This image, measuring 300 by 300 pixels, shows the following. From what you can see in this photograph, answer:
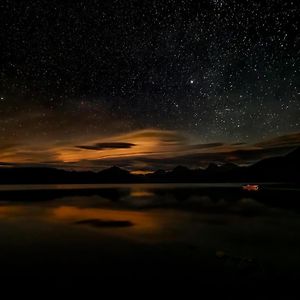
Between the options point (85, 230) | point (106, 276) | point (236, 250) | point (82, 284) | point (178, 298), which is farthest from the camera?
point (85, 230)

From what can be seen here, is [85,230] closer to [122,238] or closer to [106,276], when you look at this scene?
[122,238]

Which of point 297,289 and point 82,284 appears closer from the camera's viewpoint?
point 297,289

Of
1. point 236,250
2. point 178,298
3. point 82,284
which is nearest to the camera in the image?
point 178,298

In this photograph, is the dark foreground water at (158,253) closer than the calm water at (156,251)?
Yes

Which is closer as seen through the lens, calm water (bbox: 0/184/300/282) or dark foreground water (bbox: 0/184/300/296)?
dark foreground water (bbox: 0/184/300/296)

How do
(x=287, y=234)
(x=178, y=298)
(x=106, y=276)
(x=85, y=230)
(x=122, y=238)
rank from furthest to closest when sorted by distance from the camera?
1. (x=85, y=230)
2. (x=287, y=234)
3. (x=122, y=238)
4. (x=106, y=276)
5. (x=178, y=298)

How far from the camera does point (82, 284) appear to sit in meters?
15.3

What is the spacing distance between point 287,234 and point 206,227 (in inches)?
349

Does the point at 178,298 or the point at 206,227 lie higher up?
the point at 178,298

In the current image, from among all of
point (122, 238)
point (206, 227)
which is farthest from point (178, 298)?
point (206, 227)

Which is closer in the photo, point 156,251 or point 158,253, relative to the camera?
point 158,253

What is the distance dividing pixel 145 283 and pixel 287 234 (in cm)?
2173

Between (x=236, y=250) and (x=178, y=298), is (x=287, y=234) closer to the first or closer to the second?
(x=236, y=250)

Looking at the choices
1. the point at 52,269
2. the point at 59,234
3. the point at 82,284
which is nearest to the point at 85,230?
the point at 59,234
